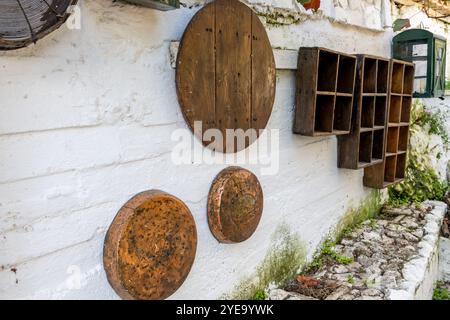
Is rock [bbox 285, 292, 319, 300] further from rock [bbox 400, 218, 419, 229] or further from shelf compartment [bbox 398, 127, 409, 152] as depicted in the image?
shelf compartment [bbox 398, 127, 409, 152]

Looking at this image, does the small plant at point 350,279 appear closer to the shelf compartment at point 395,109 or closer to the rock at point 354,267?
the rock at point 354,267

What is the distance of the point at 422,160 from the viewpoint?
4.76 metres

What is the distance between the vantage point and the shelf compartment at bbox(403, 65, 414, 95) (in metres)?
3.67

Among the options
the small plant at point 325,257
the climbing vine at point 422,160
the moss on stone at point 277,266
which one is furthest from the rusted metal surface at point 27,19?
the climbing vine at point 422,160

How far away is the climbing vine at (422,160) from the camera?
446 centimetres

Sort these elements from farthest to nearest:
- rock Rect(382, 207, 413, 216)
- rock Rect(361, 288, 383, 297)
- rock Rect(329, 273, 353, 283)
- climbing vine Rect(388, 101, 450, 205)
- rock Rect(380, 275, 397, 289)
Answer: climbing vine Rect(388, 101, 450, 205)
rock Rect(382, 207, 413, 216)
rock Rect(329, 273, 353, 283)
rock Rect(380, 275, 397, 289)
rock Rect(361, 288, 383, 297)

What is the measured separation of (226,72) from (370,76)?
1.58 meters

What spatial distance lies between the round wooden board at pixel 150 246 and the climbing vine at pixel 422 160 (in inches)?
126

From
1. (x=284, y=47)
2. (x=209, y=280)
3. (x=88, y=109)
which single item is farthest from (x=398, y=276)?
(x=88, y=109)

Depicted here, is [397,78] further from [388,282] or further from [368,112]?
[388,282]

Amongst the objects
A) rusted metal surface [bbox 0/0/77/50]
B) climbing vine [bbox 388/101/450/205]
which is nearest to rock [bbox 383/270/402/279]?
climbing vine [bbox 388/101/450/205]

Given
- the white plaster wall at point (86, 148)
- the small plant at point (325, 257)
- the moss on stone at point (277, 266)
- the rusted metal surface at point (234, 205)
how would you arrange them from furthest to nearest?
the small plant at point (325, 257) → the moss on stone at point (277, 266) → the rusted metal surface at point (234, 205) → the white plaster wall at point (86, 148)

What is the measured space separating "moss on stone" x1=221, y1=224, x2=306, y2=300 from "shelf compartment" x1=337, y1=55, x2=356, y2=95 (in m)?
1.04
